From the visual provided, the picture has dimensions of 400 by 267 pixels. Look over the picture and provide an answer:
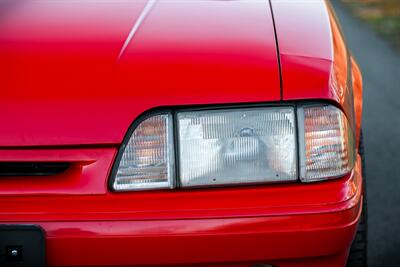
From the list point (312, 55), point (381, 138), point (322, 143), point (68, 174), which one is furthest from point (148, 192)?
point (381, 138)

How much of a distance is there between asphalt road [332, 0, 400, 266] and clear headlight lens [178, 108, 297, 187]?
1.35m

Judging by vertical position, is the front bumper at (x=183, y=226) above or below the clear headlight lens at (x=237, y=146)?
below

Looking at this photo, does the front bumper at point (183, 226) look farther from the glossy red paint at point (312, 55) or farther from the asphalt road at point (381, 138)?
the asphalt road at point (381, 138)

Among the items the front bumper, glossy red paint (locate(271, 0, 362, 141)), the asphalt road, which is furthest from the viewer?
the asphalt road

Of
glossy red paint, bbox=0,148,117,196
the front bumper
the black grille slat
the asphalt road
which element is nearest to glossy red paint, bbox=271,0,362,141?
the front bumper

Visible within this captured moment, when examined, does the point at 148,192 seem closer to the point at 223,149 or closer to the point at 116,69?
the point at 223,149

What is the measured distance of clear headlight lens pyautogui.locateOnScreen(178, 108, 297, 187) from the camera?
2.18 metres

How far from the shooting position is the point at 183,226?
82.3 inches

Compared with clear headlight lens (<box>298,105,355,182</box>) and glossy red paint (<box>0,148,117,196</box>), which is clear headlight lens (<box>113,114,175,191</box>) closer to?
glossy red paint (<box>0,148,117,196</box>)

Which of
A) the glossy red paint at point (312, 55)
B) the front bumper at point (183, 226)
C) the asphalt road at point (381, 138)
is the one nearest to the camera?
the front bumper at point (183, 226)

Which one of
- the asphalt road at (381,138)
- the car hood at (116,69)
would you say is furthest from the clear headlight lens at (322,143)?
the asphalt road at (381,138)

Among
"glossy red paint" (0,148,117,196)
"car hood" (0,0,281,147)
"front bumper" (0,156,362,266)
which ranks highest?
"car hood" (0,0,281,147)

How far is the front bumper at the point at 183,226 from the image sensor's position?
209 centimetres

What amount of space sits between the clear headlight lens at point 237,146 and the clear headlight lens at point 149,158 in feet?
0.11
